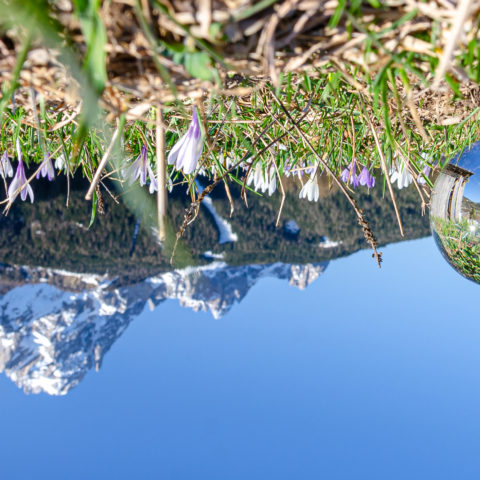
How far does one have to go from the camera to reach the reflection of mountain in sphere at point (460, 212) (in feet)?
1.34

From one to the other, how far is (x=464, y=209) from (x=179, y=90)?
1.17ft

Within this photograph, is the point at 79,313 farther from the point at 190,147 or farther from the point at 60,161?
the point at 190,147

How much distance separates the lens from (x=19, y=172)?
48 cm

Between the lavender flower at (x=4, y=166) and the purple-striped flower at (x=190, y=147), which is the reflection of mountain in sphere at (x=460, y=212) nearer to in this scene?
the purple-striped flower at (x=190, y=147)

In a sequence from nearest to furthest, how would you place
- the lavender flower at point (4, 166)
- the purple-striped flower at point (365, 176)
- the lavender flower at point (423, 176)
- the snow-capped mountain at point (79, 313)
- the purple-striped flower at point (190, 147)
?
the purple-striped flower at point (190, 147) → the lavender flower at point (423, 176) → the lavender flower at point (4, 166) → the purple-striped flower at point (365, 176) → the snow-capped mountain at point (79, 313)

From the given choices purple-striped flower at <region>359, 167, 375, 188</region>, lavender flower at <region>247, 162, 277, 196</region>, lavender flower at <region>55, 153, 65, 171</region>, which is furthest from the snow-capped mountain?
purple-striped flower at <region>359, 167, 375, 188</region>

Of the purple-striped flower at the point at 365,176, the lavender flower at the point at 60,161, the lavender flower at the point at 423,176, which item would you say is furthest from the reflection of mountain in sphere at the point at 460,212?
the lavender flower at the point at 60,161

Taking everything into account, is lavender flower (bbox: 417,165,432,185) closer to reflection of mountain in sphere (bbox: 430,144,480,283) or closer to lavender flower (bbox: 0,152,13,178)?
reflection of mountain in sphere (bbox: 430,144,480,283)

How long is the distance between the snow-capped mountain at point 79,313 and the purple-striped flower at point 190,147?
812 cm

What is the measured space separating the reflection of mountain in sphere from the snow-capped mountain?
8130 millimetres

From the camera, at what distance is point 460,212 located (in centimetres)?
42

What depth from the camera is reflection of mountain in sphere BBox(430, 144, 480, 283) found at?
408 millimetres

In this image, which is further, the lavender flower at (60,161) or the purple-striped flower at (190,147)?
the lavender flower at (60,161)

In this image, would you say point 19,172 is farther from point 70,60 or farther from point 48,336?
point 48,336
